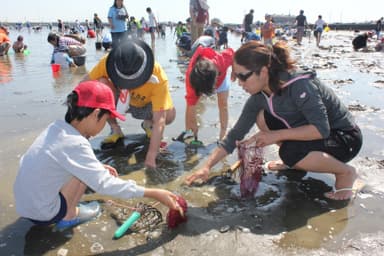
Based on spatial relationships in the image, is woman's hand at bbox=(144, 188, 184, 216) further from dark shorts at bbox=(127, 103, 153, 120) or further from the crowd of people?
dark shorts at bbox=(127, 103, 153, 120)

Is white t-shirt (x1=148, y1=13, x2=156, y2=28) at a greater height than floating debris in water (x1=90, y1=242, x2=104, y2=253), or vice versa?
white t-shirt (x1=148, y1=13, x2=156, y2=28)

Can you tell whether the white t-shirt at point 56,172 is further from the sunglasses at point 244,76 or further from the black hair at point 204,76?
the black hair at point 204,76

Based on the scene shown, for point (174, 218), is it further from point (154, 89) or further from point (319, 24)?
point (319, 24)

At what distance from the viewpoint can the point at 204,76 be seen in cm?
329

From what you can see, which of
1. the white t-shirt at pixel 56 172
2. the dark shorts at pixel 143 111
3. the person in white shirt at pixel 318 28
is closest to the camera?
the white t-shirt at pixel 56 172

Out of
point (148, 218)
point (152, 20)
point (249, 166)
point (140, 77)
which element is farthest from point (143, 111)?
point (152, 20)

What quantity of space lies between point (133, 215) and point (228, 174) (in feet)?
3.50

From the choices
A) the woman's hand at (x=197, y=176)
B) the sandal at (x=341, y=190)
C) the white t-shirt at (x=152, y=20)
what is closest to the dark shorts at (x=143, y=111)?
the woman's hand at (x=197, y=176)

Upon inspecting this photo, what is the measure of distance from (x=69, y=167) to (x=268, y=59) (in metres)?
1.45

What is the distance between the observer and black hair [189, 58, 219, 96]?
130 inches

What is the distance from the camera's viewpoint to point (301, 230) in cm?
231

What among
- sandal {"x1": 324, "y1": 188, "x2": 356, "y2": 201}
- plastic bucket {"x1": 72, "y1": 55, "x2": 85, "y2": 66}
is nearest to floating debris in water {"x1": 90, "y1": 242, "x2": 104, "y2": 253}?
sandal {"x1": 324, "y1": 188, "x2": 356, "y2": 201}

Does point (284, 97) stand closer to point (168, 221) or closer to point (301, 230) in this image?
point (301, 230)

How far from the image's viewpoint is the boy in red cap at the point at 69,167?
1957 millimetres
